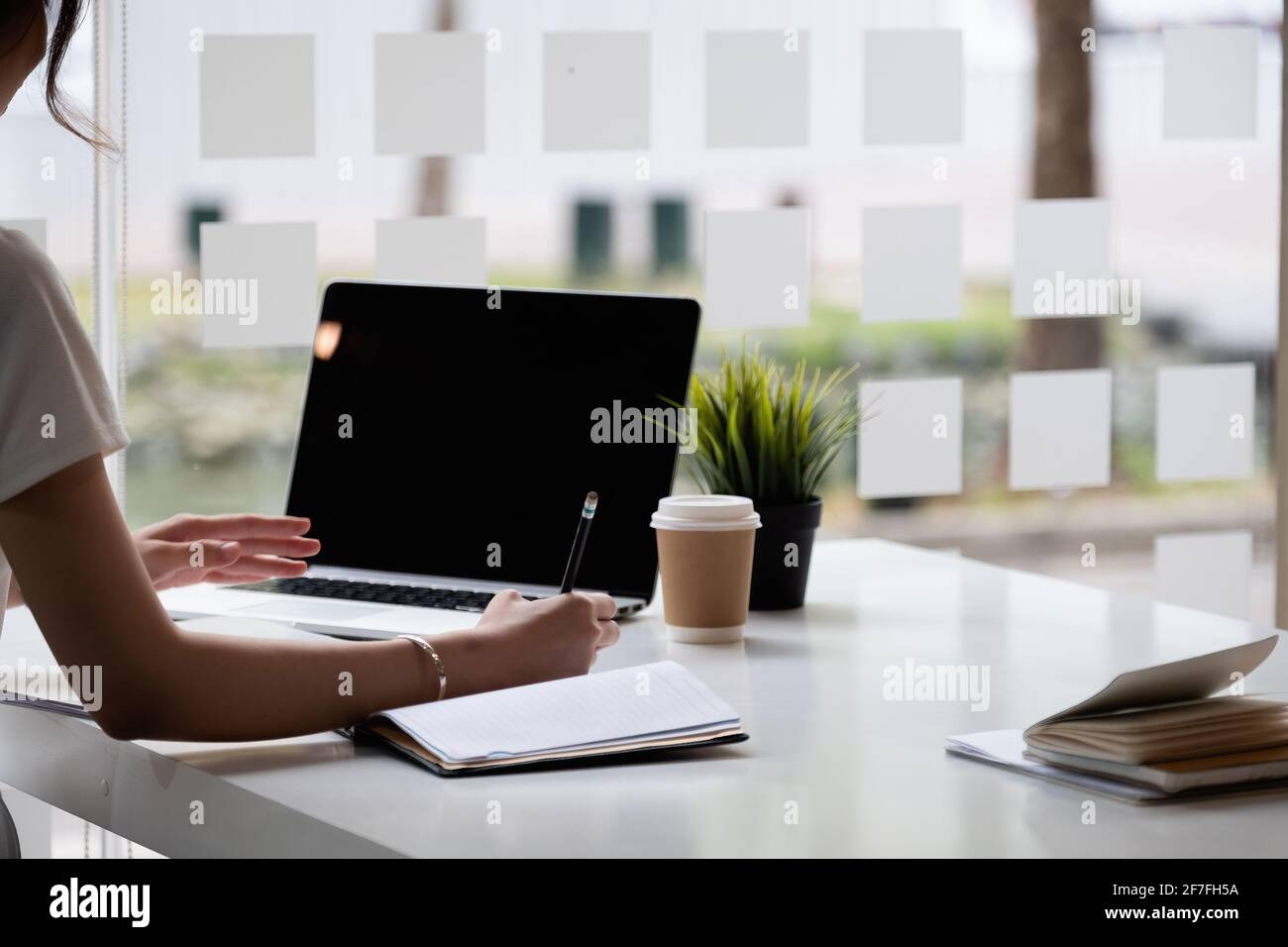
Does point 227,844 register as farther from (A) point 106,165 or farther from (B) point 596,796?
(A) point 106,165

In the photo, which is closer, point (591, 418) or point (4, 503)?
point (4, 503)

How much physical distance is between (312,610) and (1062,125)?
3.39m

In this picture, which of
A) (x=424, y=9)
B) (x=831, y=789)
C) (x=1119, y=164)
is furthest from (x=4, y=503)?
(x=1119, y=164)

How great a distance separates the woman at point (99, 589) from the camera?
0.85 m

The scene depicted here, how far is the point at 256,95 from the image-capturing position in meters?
2.07

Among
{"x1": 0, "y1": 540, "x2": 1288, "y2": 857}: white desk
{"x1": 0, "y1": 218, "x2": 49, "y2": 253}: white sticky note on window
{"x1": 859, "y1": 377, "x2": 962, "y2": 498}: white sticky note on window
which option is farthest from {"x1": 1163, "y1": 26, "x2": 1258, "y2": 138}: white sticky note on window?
{"x1": 0, "y1": 218, "x2": 49, "y2": 253}: white sticky note on window

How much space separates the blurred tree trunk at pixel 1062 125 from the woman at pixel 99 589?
134 inches

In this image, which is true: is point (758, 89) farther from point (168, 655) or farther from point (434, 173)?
point (168, 655)

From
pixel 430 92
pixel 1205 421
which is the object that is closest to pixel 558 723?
pixel 430 92

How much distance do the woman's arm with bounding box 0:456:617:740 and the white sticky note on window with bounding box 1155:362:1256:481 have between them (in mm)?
1891

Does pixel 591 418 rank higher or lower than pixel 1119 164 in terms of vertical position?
lower

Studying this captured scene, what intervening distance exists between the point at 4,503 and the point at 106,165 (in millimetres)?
1349
